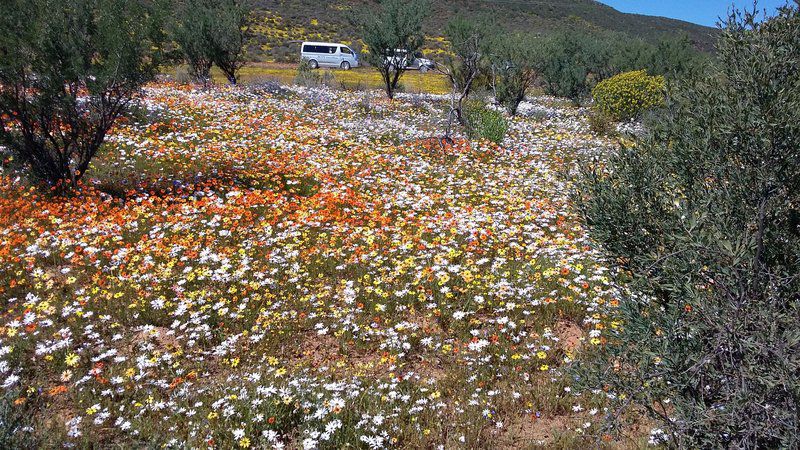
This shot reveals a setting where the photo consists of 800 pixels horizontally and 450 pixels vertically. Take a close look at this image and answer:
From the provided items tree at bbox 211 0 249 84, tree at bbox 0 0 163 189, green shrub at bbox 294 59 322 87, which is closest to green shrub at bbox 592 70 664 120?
green shrub at bbox 294 59 322 87

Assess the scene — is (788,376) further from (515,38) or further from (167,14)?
(515,38)

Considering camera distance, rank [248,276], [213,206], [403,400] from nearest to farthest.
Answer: [403,400] < [248,276] < [213,206]

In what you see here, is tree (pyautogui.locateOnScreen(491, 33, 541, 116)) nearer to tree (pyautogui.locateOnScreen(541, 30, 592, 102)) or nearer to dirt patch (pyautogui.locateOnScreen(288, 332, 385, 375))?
tree (pyautogui.locateOnScreen(541, 30, 592, 102))

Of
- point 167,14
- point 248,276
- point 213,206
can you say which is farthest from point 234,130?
point 248,276

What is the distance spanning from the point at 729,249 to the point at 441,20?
84.6 meters

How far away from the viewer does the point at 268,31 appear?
60156 mm

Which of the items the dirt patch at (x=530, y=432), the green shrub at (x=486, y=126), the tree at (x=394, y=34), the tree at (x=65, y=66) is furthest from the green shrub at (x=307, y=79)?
the dirt patch at (x=530, y=432)

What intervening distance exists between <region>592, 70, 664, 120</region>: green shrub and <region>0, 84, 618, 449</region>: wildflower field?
10626 millimetres

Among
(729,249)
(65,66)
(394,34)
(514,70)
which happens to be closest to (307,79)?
(394,34)

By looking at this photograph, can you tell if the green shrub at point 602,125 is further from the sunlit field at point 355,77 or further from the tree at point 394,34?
the sunlit field at point 355,77

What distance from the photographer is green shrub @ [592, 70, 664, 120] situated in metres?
20.9

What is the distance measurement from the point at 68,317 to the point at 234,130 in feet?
32.8

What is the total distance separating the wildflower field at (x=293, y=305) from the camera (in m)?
5.02

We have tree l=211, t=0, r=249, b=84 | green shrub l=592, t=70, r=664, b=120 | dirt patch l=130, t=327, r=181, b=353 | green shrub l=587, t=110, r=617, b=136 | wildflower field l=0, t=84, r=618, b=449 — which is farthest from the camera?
tree l=211, t=0, r=249, b=84
